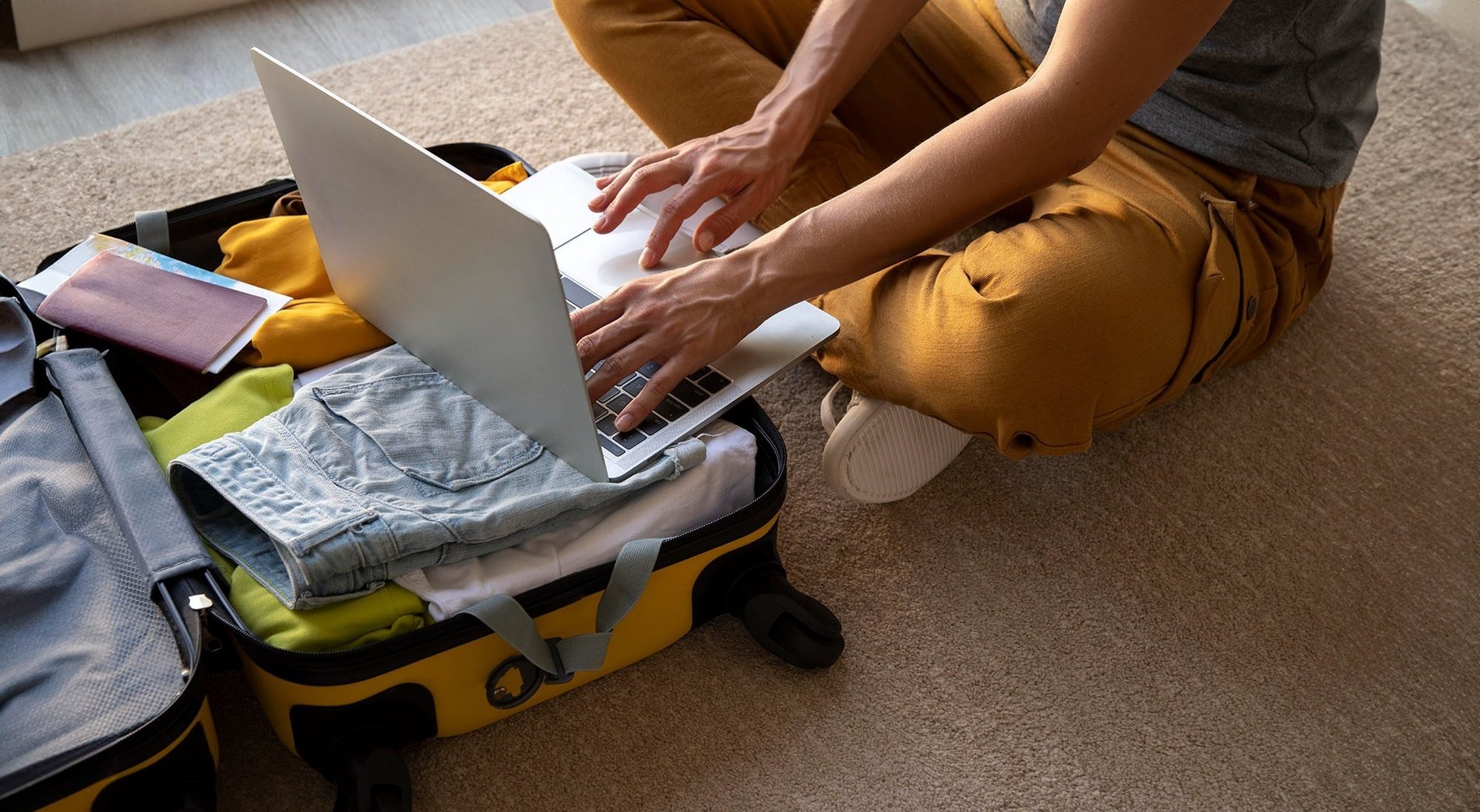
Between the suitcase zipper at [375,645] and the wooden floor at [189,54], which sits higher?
the wooden floor at [189,54]

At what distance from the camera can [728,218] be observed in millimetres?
1136

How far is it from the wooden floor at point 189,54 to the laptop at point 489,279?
0.77 metres

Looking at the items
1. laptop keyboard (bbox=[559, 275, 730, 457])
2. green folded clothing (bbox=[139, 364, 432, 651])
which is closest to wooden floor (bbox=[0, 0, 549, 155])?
green folded clothing (bbox=[139, 364, 432, 651])

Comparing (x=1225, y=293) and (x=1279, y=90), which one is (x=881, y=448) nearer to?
(x=1225, y=293)

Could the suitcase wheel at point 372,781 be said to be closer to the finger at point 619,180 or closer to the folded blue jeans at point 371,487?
the folded blue jeans at point 371,487

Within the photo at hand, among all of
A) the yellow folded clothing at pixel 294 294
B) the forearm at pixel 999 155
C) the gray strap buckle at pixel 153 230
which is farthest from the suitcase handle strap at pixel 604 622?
the gray strap buckle at pixel 153 230

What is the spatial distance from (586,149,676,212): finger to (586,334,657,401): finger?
8.7 inches

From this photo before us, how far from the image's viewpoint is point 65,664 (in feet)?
2.72

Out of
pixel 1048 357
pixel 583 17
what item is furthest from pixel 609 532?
pixel 583 17

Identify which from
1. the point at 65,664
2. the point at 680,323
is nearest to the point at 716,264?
the point at 680,323

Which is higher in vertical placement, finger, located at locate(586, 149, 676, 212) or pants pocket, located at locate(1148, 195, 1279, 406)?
→ finger, located at locate(586, 149, 676, 212)

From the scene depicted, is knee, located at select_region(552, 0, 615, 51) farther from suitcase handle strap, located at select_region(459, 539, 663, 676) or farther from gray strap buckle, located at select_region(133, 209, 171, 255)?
suitcase handle strap, located at select_region(459, 539, 663, 676)

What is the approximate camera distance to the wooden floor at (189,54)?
5.28ft

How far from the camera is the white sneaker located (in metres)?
1.12
